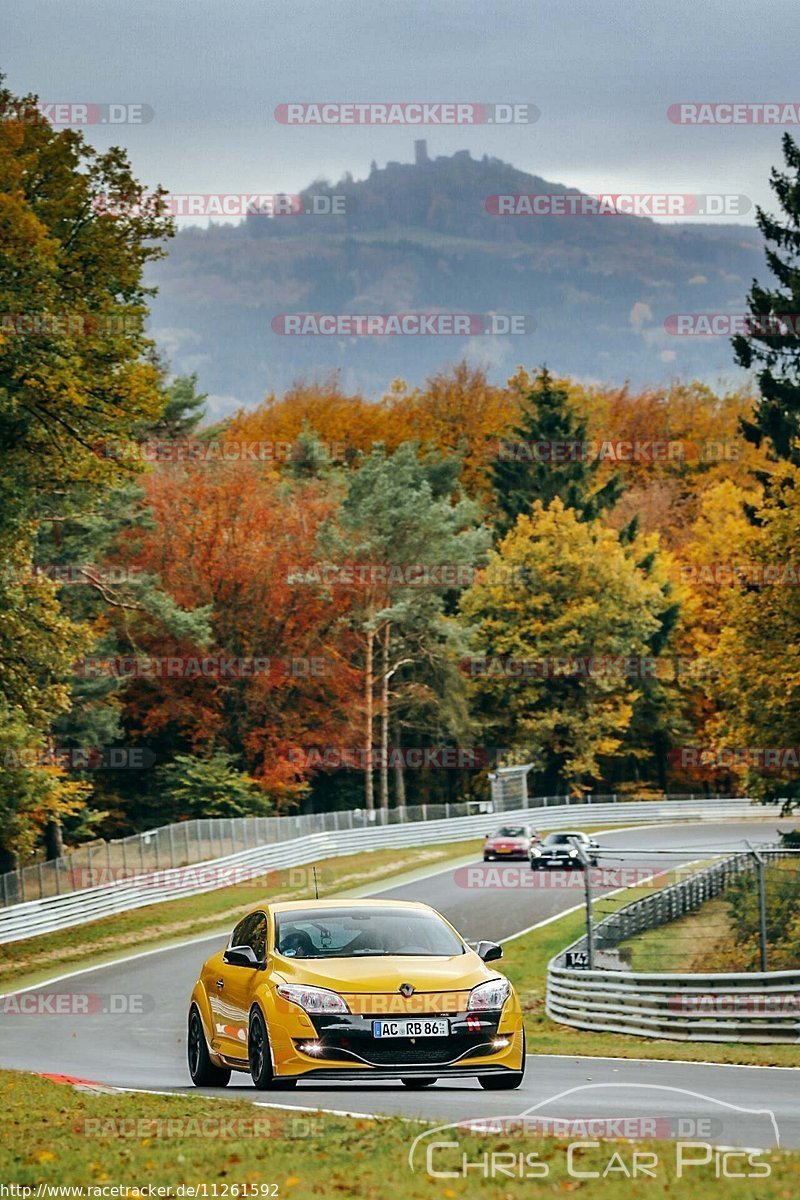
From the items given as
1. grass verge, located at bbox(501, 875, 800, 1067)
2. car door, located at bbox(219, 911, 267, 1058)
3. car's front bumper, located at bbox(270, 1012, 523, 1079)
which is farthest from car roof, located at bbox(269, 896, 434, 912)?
grass verge, located at bbox(501, 875, 800, 1067)

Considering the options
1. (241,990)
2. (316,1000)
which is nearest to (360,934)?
(241,990)

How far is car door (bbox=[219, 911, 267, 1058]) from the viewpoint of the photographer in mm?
13539

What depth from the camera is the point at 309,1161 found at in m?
9.23

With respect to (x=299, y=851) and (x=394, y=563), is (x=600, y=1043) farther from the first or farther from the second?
(x=394, y=563)

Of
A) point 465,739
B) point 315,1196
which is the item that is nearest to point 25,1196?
point 315,1196

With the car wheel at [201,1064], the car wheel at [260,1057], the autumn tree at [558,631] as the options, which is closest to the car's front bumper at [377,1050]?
the car wheel at [260,1057]

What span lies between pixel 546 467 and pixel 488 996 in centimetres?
7754

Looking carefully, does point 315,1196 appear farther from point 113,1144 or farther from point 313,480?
point 313,480

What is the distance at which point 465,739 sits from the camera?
8338cm

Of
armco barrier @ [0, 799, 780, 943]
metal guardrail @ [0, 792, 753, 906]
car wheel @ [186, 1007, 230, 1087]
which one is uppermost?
car wheel @ [186, 1007, 230, 1087]

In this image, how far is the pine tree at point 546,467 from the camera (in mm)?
89188

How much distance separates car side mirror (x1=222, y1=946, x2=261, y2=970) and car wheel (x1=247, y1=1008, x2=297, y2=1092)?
1.42ft

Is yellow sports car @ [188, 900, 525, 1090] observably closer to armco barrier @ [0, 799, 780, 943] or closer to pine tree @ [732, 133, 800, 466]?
armco barrier @ [0, 799, 780, 943]

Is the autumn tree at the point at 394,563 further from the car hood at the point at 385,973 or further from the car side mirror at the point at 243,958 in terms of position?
the car hood at the point at 385,973
